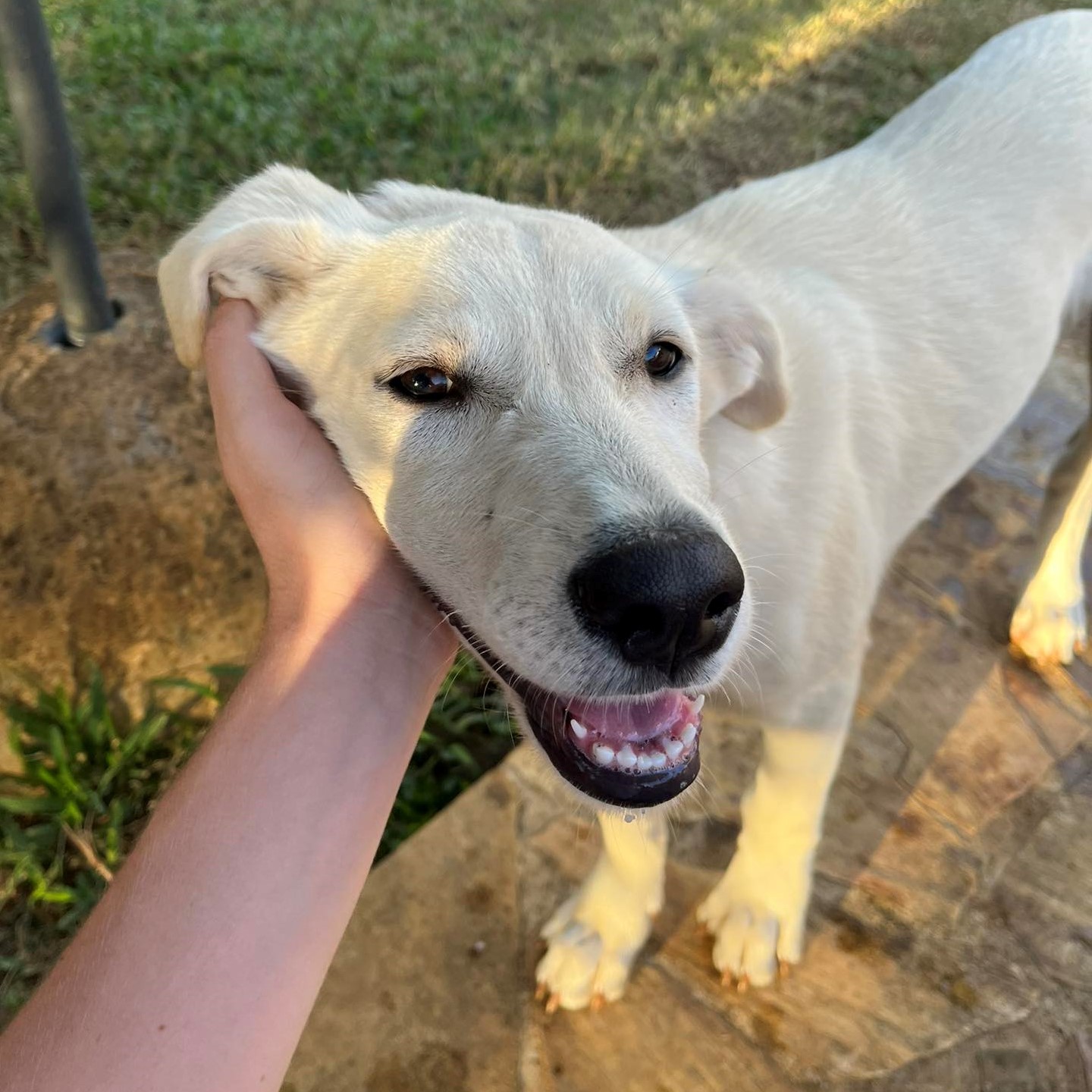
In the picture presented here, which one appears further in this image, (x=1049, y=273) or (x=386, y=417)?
(x=1049, y=273)

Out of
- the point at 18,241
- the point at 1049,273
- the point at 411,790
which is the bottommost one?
the point at 411,790

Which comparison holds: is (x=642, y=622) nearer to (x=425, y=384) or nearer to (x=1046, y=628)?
(x=425, y=384)

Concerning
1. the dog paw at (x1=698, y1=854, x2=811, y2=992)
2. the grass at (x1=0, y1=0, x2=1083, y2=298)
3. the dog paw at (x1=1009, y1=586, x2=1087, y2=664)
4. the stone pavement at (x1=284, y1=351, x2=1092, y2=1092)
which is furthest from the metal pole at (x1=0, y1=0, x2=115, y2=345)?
the dog paw at (x1=1009, y1=586, x2=1087, y2=664)

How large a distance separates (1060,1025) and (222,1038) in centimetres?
206

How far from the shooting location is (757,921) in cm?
254

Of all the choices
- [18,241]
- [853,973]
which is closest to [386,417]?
[853,973]

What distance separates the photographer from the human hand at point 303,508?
2018mm

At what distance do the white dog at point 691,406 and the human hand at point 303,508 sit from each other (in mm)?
68

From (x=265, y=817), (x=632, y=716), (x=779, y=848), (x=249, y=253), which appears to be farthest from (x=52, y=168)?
(x=779, y=848)

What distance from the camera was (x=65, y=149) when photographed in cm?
323

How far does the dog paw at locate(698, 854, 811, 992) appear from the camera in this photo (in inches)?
99.8

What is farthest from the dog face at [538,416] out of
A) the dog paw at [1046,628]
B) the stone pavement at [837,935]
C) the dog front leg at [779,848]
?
the dog paw at [1046,628]

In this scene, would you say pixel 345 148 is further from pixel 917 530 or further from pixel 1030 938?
pixel 1030 938

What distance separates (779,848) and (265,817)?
140 cm
